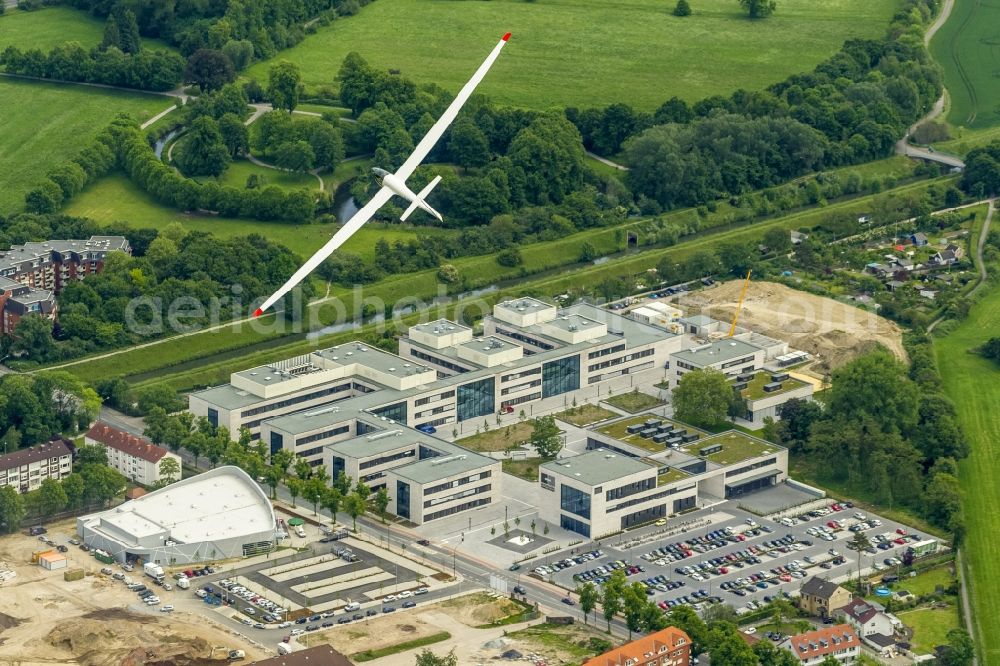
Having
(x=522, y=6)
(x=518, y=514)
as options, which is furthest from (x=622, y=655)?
(x=522, y=6)

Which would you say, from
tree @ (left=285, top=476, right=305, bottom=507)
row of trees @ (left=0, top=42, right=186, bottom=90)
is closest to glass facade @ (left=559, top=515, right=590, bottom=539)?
tree @ (left=285, top=476, right=305, bottom=507)

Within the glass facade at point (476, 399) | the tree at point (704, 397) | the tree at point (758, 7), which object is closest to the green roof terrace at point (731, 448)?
the tree at point (704, 397)

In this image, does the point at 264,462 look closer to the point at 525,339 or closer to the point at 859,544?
the point at 525,339

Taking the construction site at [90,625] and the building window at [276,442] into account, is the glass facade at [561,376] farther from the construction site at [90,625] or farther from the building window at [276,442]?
the construction site at [90,625]

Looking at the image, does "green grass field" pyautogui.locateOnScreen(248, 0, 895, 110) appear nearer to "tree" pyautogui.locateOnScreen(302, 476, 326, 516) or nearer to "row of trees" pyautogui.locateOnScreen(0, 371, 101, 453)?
"row of trees" pyautogui.locateOnScreen(0, 371, 101, 453)

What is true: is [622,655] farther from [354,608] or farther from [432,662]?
[354,608]
